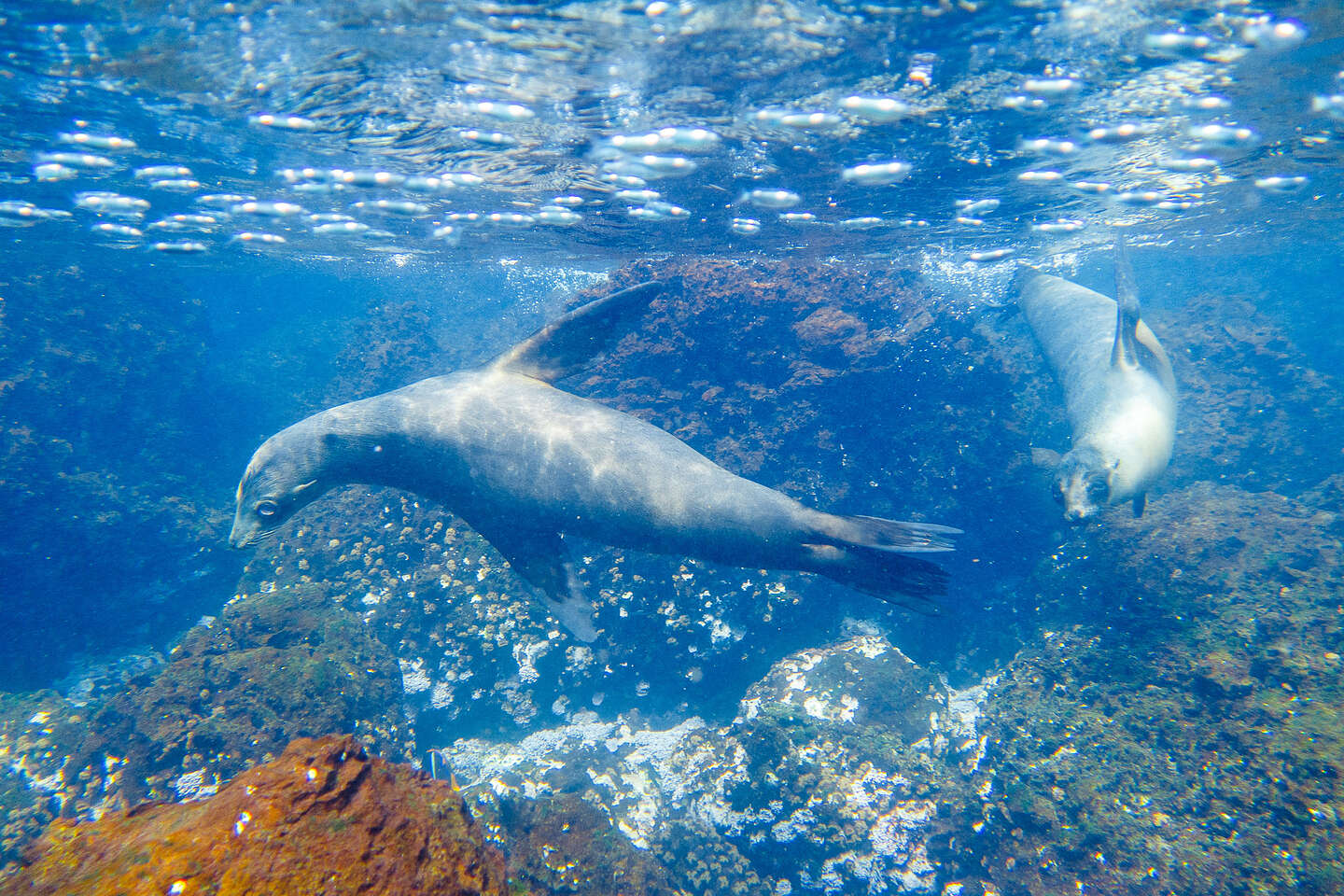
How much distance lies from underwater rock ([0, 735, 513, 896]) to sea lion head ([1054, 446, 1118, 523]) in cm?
664

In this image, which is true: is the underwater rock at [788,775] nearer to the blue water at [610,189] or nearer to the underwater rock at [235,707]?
the blue water at [610,189]

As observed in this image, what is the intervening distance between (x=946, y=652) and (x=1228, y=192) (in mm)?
12942

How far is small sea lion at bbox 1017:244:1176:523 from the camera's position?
6215mm

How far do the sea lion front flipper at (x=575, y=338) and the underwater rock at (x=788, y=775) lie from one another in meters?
4.15

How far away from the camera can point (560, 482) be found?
448cm

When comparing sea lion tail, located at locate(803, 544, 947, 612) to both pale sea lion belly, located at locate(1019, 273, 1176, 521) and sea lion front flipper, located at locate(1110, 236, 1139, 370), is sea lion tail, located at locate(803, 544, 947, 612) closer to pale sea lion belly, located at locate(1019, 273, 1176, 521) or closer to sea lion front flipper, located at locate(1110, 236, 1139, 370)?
pale sea lion belly, located at locate(1019, 273, 1176, 521)

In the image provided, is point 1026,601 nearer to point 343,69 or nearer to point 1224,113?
point 1224,113

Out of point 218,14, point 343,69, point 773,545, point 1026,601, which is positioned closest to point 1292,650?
point 1026,601

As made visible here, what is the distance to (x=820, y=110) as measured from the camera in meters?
6.41

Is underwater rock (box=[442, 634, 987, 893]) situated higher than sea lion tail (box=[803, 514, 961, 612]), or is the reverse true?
sea lion tail (box=[803, 514, 961, 612])

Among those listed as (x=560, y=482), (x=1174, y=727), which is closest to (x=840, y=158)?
(x=560, y=482)

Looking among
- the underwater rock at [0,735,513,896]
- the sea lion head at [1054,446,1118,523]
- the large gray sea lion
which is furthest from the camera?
the sea lion head at [1054,446,1118,523]

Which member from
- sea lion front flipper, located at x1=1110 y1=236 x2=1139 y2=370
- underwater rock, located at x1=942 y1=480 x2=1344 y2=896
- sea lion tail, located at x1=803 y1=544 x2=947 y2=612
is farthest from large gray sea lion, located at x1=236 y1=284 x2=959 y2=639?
sea lion front flipper, located at x1=1110 y1=236 x2=1139 y2=370

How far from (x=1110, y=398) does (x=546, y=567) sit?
787cm
